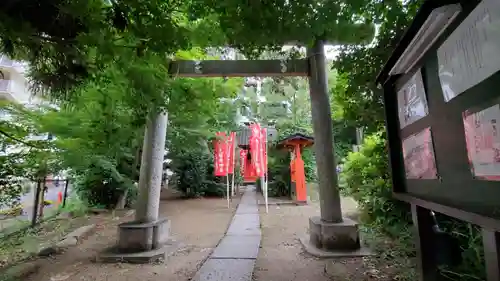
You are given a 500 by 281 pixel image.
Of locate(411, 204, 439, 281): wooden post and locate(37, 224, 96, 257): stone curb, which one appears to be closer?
locate(411, 204, 439, 281): wooden post

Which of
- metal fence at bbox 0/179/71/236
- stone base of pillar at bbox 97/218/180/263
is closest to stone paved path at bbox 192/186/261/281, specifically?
stone base of pillar at bbox 97/218/180/263

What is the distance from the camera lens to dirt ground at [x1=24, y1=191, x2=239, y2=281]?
3723 mm

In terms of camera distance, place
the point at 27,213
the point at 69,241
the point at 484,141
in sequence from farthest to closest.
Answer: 1. the point at 27,213
2. the point at 69,241
3. the point at 484,141

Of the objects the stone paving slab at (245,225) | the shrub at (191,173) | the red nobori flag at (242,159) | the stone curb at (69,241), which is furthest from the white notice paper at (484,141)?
the red nobori flag at (242,159)

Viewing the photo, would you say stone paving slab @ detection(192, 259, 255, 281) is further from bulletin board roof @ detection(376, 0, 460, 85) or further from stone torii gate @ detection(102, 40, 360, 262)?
bulletin board roof @ detection(376, 0, 460, 85)

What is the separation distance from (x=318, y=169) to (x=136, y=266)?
332 cm

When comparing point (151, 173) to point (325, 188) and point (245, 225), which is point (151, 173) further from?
point (325, 188)

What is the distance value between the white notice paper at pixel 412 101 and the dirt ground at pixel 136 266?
3112 millimetres

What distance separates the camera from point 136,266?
4129mm

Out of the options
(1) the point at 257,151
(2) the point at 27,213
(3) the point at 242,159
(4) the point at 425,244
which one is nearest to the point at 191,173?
(3) the point at 242,159

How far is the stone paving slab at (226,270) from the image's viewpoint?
3.42 meters

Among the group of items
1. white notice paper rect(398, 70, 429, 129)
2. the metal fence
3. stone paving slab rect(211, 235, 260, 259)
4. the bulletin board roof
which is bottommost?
stone paving slab rect(211, 235, 260, 259)

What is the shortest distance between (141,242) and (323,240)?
9.77 feet

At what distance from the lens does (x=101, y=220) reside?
7633 millimetres
